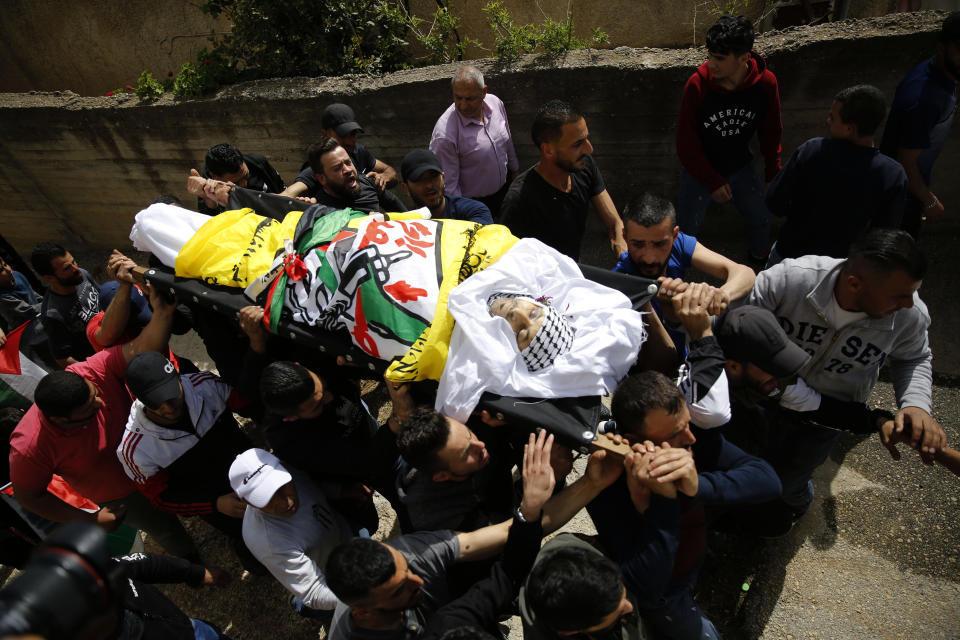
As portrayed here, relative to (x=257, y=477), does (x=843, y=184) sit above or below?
above

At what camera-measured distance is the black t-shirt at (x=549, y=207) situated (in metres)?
3.46

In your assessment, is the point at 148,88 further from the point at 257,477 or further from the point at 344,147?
the point at 257,477

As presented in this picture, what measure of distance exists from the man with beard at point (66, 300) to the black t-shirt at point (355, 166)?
139 centimetres

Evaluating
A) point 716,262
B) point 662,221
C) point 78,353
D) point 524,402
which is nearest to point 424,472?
point 524,402

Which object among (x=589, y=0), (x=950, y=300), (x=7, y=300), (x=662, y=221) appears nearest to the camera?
(x=662, y=221)

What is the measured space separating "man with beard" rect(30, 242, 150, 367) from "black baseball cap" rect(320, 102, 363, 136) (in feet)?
6.02

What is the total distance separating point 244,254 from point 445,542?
6.47 feet

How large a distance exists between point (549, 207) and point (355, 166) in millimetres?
1734

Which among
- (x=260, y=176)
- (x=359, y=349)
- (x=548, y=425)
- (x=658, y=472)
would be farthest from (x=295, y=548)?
(x=260, y=176)

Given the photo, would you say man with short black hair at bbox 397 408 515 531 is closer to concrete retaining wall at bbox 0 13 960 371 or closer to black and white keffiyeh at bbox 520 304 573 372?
black and white keffiyeh at bbox 520 304 573 372

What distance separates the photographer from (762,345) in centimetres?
223

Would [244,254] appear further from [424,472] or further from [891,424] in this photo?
[891,424]

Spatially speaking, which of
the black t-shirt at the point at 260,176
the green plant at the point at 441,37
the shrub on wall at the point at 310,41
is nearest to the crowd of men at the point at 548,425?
the black t-shirt at the point at 260,176

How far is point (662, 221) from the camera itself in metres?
2.70
